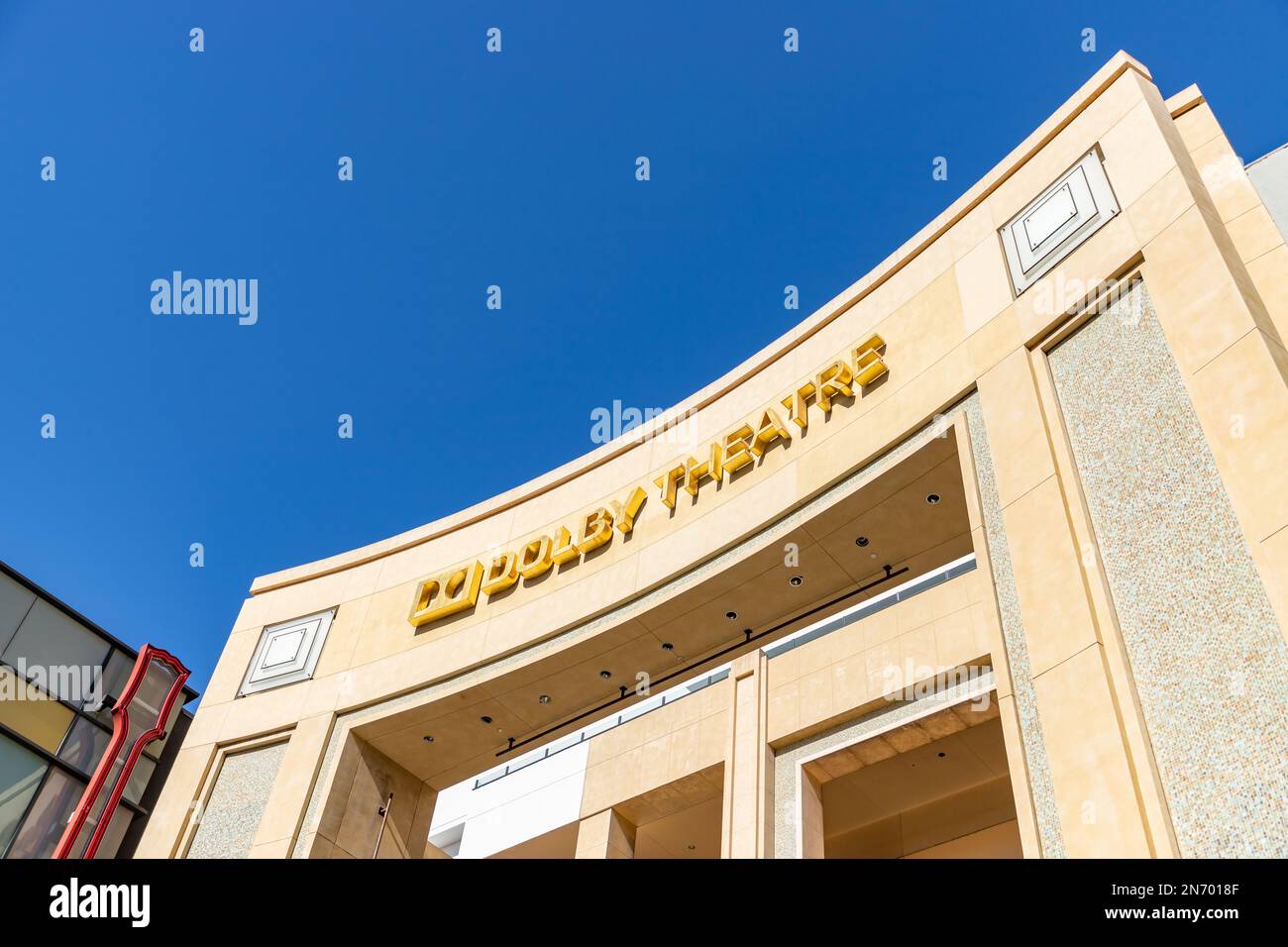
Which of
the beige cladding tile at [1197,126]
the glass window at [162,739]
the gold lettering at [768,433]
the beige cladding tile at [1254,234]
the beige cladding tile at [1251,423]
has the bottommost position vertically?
the beige cladding tile at [1251,423]

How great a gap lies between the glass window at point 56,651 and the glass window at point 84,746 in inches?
18.9

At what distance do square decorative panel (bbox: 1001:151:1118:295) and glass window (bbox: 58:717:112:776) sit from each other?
15235 mm

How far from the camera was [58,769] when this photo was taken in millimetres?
15078

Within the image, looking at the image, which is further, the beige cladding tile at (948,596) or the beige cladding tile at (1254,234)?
the beige cladding tile at (948,596)

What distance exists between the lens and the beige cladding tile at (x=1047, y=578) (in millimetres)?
8352

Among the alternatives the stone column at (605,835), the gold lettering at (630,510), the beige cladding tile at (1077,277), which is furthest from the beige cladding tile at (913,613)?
the stone column at (605,835)

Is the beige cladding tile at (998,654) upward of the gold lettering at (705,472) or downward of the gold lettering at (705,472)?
downward

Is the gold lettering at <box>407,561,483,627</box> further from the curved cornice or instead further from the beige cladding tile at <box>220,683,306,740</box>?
the beige cladding tile at <box>220,683,306,740</box>

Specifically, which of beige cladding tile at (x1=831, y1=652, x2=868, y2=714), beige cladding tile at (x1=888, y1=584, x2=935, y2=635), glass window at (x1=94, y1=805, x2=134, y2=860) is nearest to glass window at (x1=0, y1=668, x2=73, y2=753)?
glass window at (x1=94, y1=805, x2=134, y2=860)

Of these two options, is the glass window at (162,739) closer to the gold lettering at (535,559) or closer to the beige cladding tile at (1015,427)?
the gold lettering at (535,559)

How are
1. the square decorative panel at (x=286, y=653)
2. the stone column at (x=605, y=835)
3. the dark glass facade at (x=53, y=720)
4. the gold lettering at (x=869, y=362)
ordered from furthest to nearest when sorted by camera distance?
the stone column at (x=605, y=835) → the square decorative panel at (x=286, y=653) → the dark glass facade at (x=53, y=720) → the gold lettering at (x=869, y=362)

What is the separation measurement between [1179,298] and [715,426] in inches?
293
